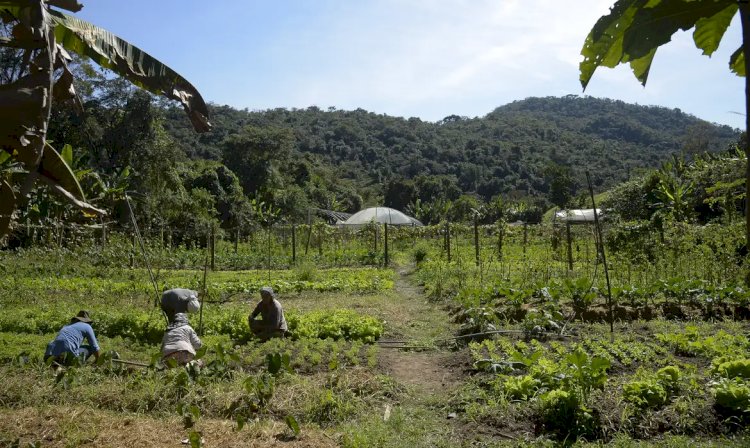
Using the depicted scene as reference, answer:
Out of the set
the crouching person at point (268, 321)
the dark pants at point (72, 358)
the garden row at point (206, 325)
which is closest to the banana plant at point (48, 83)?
the dark pants at point (72, 358)

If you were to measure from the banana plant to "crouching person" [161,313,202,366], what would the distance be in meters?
2.82

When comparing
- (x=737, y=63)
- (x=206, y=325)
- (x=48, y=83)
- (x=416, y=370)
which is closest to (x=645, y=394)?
(x=416, y=370)

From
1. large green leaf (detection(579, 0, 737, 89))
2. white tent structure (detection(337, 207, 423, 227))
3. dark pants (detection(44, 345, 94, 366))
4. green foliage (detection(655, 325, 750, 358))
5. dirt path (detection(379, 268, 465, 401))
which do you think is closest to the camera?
large green leaf (detection(579, 0, 737, 89))

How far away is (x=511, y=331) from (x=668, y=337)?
2071mm

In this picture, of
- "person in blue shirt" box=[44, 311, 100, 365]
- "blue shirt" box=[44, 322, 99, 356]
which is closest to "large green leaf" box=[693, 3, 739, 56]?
"person in blue shirt" box=[44, 311, 100, 365]

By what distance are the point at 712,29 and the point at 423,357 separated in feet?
21.6

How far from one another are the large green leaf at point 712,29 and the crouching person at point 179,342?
20.7 feet

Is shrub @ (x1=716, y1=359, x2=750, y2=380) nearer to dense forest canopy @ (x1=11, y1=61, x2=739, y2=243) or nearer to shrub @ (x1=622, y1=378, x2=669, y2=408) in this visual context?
shrub @ (x1=622, y1=378, x2=669, y2=408)

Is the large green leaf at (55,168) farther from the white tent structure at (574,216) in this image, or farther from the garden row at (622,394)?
the white tent structure at (574,216)

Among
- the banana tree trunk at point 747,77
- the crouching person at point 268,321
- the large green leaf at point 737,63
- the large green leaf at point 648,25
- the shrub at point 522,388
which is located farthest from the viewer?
the crouching person at point 268,321

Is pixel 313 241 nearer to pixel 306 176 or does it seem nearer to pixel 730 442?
pixel 730 442

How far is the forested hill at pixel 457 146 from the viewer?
217 ft

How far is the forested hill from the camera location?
66125mm

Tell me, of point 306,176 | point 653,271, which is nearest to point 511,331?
point 653,271
